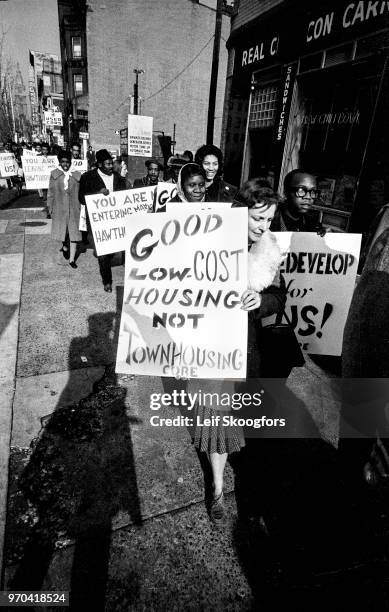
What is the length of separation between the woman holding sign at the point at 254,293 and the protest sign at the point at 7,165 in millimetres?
13147

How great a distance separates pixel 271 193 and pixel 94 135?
34.7m

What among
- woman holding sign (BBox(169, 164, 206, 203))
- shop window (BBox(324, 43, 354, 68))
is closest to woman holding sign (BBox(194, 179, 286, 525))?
woman holding sign (BBox(169, 164, 206, 203))

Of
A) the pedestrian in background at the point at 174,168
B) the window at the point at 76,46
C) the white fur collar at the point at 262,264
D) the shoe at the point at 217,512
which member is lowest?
the shoe at the point at 217,512

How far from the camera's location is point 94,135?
31.9m

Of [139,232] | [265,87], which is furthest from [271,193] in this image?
[265,87]

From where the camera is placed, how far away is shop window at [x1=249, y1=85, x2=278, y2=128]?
7914 millimetres

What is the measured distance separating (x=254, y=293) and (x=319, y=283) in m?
1.14

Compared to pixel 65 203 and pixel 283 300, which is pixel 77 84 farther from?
pixel 283 300

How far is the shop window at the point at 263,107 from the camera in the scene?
7.91 m

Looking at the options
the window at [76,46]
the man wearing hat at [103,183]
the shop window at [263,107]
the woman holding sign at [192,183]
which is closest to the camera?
the woman holding sign at [192,183]

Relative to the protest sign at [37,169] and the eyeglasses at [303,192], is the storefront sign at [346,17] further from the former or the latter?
the protest sign at [37,169]

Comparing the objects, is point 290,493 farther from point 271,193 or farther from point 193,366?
point 271,193

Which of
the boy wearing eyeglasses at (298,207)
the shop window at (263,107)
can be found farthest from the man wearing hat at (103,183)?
the shop window at (263,107)

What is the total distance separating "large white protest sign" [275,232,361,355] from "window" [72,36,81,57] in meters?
47.8
